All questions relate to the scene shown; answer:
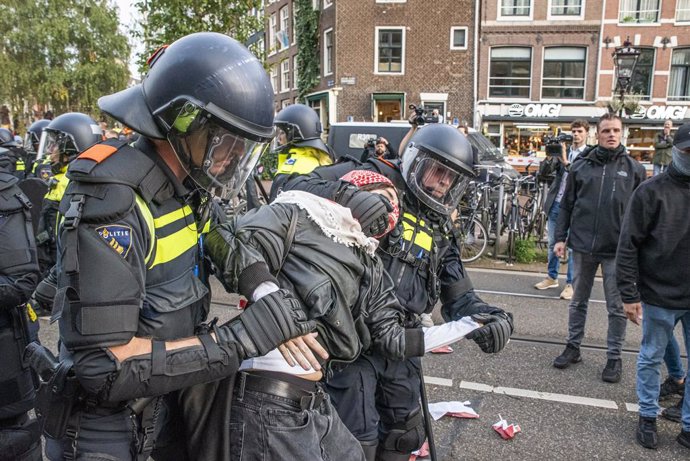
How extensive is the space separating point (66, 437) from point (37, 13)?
26.7 meters

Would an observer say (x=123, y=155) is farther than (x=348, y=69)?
No

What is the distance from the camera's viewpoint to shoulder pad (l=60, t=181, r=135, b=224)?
1.30 meters

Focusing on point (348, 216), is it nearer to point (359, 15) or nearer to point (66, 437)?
point (66, 437)

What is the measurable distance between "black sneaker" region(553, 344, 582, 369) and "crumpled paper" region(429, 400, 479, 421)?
1.16 metres

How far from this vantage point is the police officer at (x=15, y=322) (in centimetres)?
252

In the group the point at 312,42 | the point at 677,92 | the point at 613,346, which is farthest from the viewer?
the point at 312,42

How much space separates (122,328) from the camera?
1.29m

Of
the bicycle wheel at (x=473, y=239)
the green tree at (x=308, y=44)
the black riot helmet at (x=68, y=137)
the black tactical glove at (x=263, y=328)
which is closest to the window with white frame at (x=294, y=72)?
the green tree at (x=308, y=44)

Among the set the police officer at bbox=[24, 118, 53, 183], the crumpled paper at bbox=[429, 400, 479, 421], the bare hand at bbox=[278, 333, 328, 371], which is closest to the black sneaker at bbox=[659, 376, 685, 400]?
the crumpled paper at bbox=[429, 400, 479, 421]

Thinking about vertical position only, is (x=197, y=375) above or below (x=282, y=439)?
above

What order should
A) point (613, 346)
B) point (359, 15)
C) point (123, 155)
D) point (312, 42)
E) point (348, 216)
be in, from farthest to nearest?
point (312, 42) → point (359, 15) → point (613, 346) → point (348, 216) → point (123, 155)

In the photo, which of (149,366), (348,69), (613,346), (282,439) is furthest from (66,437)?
(348,69)

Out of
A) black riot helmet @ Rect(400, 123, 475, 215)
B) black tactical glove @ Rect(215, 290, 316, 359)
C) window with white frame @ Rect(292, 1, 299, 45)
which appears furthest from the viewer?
window with white frame @ Rect(292, 1, 299, 45)

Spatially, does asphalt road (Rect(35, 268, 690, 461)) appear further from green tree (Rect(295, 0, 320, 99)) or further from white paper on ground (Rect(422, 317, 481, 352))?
green tree (Rect(295, 0, 320, 99))
